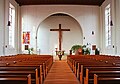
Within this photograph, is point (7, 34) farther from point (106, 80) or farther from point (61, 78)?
point (106, 80)

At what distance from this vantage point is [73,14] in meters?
21.0

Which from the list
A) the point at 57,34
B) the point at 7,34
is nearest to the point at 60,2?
the point at 57,34

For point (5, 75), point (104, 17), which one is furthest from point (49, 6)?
point (5, 75)

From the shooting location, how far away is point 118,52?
15.2 meters

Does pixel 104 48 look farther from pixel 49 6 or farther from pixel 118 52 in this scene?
pixel 49 6

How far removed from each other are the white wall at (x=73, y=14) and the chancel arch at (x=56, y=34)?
13.0 feet

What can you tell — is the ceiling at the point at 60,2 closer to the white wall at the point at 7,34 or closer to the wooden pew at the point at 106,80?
the white wall at the point at 7,34

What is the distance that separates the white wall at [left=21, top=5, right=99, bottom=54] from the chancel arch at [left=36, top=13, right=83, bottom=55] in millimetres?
3971

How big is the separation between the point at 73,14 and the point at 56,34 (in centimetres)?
478

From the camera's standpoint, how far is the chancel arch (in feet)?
82.0

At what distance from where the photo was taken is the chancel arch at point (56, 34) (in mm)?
25000

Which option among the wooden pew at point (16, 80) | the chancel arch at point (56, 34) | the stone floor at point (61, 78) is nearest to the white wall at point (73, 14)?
the chancel arch at point (56, 34)

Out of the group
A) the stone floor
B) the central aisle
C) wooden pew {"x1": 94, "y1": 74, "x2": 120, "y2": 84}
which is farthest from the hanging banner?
wooden pew {"x1": 94, "y1": 74, "x2": 120, "y2": 84}

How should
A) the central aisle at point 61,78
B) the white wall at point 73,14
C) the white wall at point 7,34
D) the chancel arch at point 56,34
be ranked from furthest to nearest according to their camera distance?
the chancel arch at point 56,34 → the white wall at point 73,14 → the white wall at point 7,34 → the central aisle at point 61,78
